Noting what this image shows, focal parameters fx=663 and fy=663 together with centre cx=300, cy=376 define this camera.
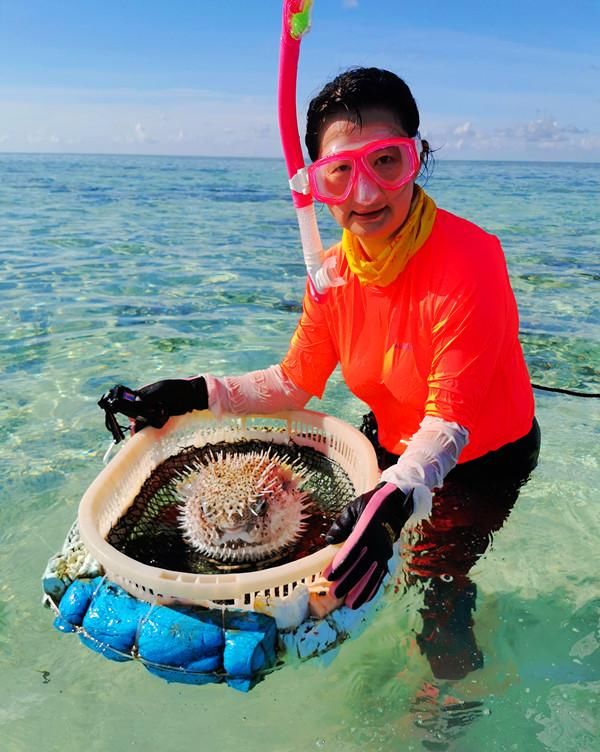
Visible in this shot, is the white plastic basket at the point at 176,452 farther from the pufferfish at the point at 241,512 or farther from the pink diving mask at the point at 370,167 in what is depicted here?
the pink diving mask at the point at 370,167

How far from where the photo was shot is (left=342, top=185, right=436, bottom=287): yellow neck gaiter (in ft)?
7.75

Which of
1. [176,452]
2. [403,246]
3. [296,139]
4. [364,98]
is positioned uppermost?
[364,98]

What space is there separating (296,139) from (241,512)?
1405mm

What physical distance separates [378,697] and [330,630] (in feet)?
2.32

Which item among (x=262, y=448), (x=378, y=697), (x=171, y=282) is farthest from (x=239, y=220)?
(x=378, y=697)

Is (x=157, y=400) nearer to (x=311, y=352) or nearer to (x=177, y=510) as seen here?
(x=177, y=510)

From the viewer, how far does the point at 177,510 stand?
2820 millimetres

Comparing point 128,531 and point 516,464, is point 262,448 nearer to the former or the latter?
point 128,531

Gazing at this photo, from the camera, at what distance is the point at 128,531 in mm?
2637

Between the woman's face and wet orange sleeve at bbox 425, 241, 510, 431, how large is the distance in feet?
1.03

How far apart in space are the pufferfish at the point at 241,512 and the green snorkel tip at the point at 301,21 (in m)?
1.55

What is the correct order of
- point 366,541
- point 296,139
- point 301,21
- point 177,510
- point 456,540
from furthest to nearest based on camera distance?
1. point 177,510
2. point 456,540
3. point 296,139
4. point 301,21
5. point 366,541

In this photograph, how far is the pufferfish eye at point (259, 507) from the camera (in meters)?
2.27

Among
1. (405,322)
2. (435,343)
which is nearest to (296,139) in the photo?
(405,322)
